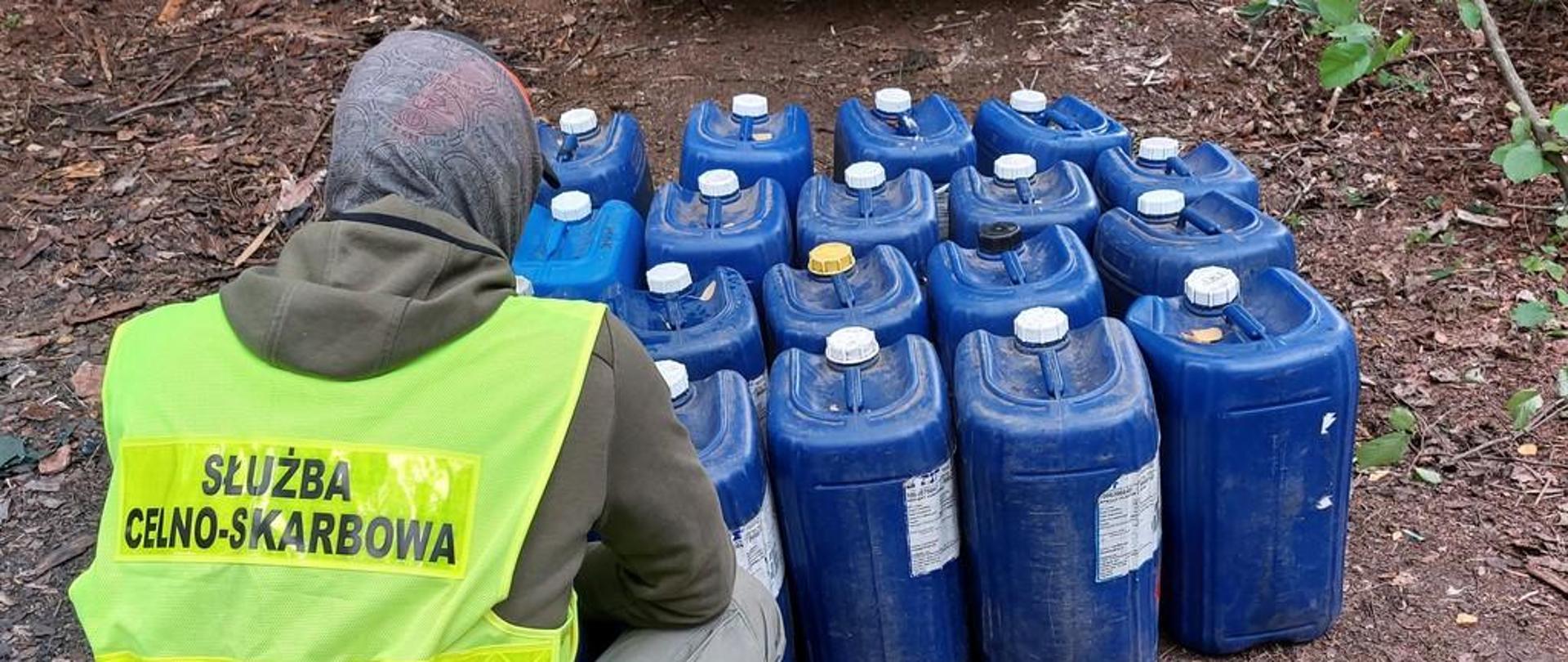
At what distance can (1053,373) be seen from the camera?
7.96ft

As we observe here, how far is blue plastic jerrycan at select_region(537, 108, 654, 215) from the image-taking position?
346 cm

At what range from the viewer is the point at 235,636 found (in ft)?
5.14

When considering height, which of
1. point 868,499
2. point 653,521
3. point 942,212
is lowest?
point 942,212

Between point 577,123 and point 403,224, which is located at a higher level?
point 403,224

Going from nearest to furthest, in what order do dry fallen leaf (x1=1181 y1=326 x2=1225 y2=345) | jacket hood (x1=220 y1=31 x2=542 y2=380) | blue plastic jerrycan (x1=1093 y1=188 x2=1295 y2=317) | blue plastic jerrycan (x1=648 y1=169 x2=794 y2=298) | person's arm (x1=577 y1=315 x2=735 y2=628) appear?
1. jacket hood (x1=220 y1=31 x2=542 y2=380)
2. person's arm (x1=577 y1=315 x2=735 y2=628)
3. dry fallen leaf (x1=1181 y1=326 x2=1225 y2=345)
4. blue plastic jerrycan (x1=1093 y1=188 x2=1295 y2=317)
5. blue plastic jerrycan (x1=648 y1=169 x2=794 y2=298)

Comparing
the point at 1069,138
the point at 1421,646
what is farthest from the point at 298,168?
the point at 1421,646

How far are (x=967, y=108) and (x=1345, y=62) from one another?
7.53ft

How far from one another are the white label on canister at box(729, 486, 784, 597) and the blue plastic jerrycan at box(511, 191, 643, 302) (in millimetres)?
637

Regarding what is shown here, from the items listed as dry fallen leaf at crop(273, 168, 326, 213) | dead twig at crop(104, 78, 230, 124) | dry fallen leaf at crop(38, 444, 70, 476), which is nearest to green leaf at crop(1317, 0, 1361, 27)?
dry fallen leaf at crop(38, 444, 70, 476)

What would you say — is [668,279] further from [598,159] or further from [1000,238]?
[598,159]

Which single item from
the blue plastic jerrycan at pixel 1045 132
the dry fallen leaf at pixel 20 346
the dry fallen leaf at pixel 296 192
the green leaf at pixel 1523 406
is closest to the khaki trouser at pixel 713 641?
the blue plastic jerrycan at pixel 1045 132

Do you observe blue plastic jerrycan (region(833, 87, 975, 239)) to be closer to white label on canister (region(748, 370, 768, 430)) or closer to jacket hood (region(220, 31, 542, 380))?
white label on canister (region(748, 370, 768, 430))

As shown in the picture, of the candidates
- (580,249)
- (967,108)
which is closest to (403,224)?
(580,249)

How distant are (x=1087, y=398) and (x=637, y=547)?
912mm
